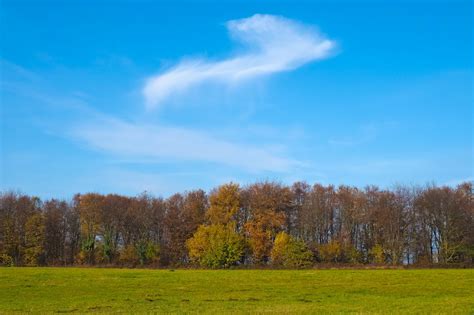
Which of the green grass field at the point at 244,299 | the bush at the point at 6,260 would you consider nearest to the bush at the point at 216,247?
the bush at the point at 6,260

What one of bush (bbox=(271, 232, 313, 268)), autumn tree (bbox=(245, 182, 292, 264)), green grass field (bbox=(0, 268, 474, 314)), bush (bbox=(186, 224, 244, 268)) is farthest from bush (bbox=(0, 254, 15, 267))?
green grass field (bbox=(0, 268, 474, 314))

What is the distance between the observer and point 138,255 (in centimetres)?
9750

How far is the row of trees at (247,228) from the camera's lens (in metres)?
87.3

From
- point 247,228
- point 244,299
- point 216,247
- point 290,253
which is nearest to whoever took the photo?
point 244,299

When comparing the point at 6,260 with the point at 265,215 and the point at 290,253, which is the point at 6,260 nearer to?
the point at 265,215

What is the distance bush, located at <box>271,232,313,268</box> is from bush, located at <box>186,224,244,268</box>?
22.2ft

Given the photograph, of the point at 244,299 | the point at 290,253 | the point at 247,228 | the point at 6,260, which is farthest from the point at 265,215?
the point at 244,299

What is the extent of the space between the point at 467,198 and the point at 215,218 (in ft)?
151

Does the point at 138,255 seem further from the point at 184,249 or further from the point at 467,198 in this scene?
the point at 467,198

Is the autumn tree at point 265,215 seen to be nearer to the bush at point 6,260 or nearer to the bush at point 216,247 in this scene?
the bush at point 216,247

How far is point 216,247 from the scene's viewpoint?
287ft

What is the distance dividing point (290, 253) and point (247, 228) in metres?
11.4

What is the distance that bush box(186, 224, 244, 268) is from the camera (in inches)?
3410

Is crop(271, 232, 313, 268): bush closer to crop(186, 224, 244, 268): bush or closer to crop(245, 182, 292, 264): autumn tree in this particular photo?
crop(245, 182, 292, 264): autumn tree
